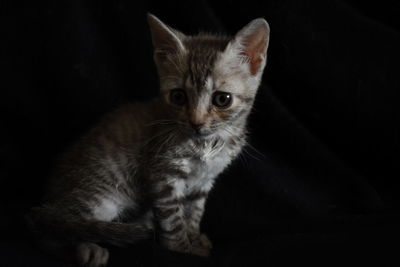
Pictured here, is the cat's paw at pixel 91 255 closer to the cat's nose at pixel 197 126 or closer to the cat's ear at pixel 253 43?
the cat's nose at pixel 197 126

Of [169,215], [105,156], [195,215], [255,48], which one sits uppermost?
[255,48]

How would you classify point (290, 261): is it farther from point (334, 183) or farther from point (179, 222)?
point (334, 183)

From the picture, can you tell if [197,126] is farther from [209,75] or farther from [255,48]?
[255,48]

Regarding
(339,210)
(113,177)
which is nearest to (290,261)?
(339,210)

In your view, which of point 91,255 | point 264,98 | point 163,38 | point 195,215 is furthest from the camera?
point 264,98

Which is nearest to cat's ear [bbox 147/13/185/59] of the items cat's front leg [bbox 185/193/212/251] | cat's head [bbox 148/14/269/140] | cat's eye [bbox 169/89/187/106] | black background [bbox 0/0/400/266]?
cat's head [bbox 148/14/269/140]

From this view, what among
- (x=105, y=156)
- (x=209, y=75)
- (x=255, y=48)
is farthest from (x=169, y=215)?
(x=255, y=48)

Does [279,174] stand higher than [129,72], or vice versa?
[129,72]
